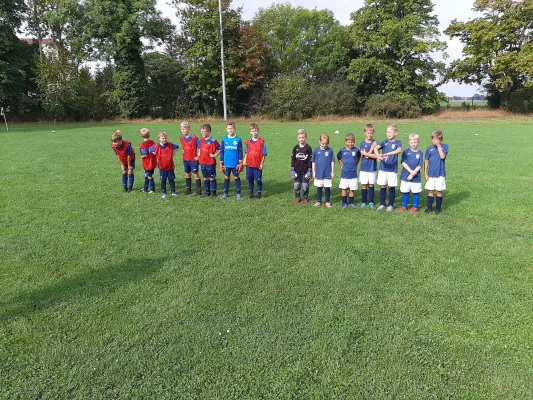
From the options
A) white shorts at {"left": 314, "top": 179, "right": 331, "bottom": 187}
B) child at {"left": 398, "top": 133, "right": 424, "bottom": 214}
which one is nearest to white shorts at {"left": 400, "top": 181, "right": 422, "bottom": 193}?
child at {"left": 398, "top": 133, "right": 424, "bottom": 214}

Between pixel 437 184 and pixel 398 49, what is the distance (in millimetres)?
38523

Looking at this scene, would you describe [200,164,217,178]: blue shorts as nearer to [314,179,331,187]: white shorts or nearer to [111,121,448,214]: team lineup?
[111,121,448,214]: team lineup

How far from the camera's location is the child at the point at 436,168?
706cm

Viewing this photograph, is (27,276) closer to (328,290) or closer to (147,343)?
(147,343)

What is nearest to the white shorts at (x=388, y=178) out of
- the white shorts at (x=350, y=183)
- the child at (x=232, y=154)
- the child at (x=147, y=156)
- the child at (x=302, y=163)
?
the white shorts at (x=350, y=183)

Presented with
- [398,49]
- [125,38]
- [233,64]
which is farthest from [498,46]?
[125,38]

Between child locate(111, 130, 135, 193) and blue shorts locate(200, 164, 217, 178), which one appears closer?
blue shorts locate(200, 164, 217, 178)

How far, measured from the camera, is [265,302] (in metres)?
4.05

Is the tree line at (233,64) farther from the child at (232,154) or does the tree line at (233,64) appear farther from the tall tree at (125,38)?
the child at (232,154)

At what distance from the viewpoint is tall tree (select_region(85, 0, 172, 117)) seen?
126ft

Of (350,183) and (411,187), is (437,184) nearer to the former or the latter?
(411,187)

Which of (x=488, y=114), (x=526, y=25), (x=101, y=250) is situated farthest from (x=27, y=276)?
(x=526, y=25)

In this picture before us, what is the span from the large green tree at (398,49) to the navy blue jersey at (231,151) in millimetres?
35618

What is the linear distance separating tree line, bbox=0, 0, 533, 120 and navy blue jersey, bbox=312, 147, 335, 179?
100 feet
